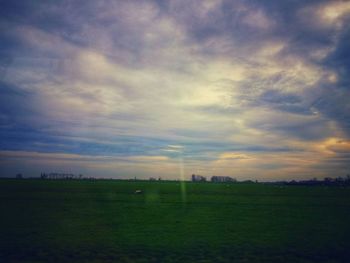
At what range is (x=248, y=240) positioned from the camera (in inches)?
768

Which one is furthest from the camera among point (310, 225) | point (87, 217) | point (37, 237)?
point (87, 217)

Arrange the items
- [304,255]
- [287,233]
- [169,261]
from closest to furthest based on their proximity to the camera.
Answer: [169,261] < [304,255] < [287,233]

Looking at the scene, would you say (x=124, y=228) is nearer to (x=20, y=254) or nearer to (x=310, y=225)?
(x=20, y=254)

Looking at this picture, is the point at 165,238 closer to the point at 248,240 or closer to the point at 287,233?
the point at 248,240

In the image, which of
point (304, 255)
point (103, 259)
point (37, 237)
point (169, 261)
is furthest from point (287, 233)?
point (37, 237)

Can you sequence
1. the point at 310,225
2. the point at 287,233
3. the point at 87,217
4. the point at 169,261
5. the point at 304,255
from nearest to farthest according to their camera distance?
the point at 169,261 → the point at 304,255 → the point at 287,233 → the point at 310,225 → the point at 87,217

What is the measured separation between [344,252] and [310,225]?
9838 millimetres

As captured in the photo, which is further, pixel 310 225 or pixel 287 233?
pixel 310 225

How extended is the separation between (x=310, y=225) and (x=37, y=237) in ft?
72.9

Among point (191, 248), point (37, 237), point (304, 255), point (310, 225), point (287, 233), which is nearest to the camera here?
point (304, 255)

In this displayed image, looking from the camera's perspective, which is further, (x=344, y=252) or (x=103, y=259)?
(x=344, y=252)

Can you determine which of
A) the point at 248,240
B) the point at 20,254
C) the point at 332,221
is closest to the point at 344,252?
the point at 248,240

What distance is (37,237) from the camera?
1872 centimetres

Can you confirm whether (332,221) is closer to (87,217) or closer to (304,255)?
(304,255)
